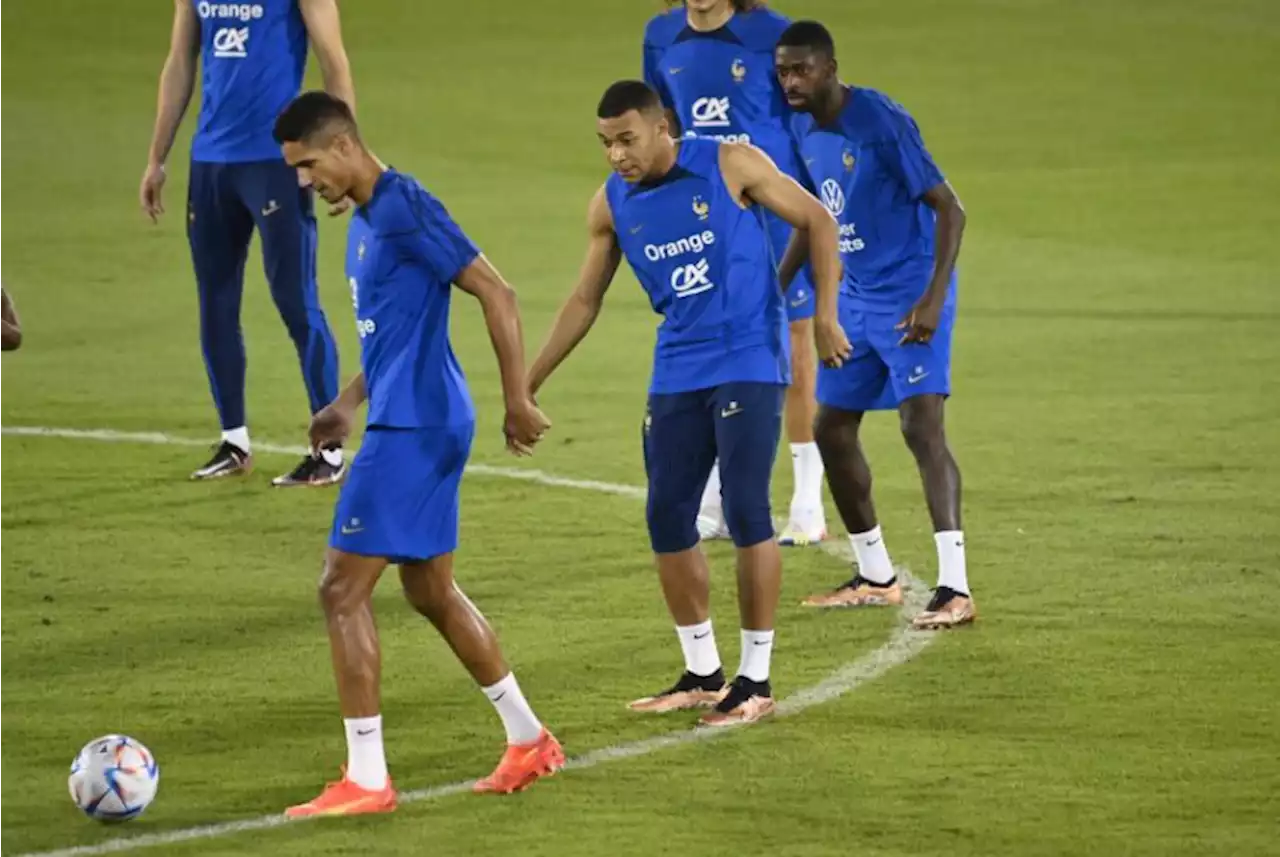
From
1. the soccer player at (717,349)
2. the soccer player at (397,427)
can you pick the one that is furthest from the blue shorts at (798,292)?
the soccer player at (397,427)

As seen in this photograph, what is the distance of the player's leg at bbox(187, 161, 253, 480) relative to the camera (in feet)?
44.8

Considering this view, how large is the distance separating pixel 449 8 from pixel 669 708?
1046 inches

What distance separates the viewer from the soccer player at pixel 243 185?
528 inches

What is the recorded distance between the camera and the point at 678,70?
1219 centimetres

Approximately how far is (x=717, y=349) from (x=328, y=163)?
5.22ft

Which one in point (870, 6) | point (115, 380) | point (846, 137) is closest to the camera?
point (846, 137)

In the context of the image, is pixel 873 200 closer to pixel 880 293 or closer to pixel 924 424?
pixel 880 293

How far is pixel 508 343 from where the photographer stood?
8.36 metres

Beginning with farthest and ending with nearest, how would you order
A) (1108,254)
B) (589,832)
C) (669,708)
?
(1108,254) → (669,708) → (589,832)

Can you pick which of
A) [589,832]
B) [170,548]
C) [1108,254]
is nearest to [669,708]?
[589,832]

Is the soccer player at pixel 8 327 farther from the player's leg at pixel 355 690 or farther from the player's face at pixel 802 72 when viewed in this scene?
the player's face at pixel 802 72

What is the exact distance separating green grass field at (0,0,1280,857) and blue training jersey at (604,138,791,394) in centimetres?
120

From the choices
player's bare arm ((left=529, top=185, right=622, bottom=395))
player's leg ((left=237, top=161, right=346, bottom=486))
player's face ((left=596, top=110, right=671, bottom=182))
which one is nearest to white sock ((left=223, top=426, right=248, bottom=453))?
player's leg ((left=237, top=161, right=346, bottom=486))

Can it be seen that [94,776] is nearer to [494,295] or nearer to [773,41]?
[494,295]
